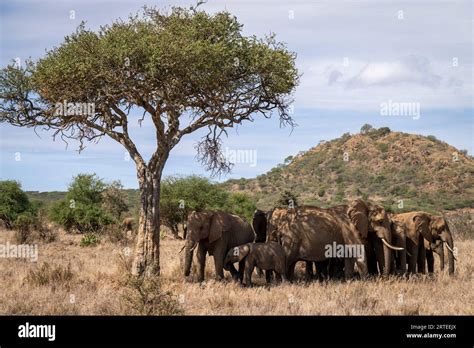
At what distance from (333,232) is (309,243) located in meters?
0.74

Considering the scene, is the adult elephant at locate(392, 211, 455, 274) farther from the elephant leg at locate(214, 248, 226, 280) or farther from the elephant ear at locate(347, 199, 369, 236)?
the elephant leg at locate(214, 248, 226, 280)

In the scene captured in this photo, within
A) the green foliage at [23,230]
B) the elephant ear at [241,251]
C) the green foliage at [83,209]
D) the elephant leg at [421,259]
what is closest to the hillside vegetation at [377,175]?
the green foliage at [83,209]

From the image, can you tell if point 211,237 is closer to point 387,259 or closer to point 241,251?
point 241,251

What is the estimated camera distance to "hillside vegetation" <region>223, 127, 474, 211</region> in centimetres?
6234

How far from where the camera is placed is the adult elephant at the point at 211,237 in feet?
54.3

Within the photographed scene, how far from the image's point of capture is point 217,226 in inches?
669

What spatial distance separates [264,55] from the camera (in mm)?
17422

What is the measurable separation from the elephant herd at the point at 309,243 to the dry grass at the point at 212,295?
2.37ft

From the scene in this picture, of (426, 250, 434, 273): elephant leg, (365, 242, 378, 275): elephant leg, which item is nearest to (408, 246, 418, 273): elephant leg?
(365, 242, 378, 275): elephant leg

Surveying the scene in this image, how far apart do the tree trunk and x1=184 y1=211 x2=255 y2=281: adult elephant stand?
0.86 m

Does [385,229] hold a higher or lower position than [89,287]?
higher

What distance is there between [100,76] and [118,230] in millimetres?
16839
